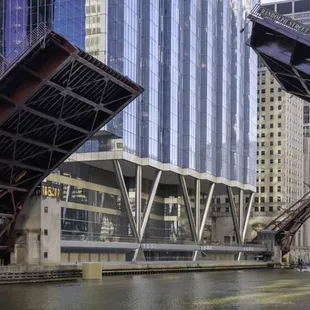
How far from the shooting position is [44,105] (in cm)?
4903

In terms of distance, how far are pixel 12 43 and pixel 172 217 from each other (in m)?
50.8

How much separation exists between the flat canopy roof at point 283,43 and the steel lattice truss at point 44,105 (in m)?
14.1

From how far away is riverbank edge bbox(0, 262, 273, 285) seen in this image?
2217 inches

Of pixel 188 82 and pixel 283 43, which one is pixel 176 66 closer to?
pixel 188 82

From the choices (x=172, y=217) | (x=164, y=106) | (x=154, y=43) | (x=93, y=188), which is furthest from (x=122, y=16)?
(x=172, y=217)

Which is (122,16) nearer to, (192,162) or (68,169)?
(68,169)

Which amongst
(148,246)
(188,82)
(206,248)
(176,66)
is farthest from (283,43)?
(206,248)

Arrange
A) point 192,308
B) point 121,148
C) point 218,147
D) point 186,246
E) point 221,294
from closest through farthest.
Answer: point 192,308 → point 221,294 → point 121,148 → point 186,246 → point 218,147

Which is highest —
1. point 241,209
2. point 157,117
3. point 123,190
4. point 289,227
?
point 157,117

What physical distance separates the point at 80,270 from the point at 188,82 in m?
50.5

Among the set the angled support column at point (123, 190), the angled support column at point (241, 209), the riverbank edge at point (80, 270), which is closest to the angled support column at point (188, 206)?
the riverbank edge at point (80, 270)

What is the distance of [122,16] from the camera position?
3593 inches

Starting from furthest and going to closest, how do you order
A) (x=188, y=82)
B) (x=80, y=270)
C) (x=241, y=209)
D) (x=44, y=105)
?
(x=241, y=209) < (x=188, y=82) < (x=80, y=270) < (x=44, y=105)

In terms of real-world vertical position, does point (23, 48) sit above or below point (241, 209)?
above
